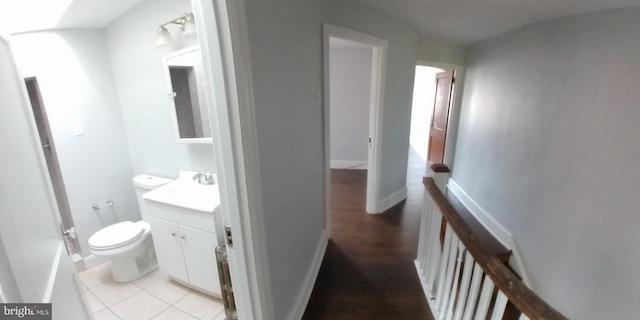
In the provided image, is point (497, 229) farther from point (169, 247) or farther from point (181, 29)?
Answer: point (181, 29)

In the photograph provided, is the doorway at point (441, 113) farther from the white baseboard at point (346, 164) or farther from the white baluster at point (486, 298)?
the white baluster at point (486, 298)

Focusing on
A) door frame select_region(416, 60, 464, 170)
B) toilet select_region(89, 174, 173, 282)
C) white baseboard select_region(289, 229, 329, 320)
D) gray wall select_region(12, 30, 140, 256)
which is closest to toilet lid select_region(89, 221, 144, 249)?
toilet select_region(89, 174, 173, 282)


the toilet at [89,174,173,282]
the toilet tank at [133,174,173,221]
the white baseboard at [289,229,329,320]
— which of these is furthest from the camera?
the toilet tank at [133,174,173,221]

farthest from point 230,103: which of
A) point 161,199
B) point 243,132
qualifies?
point 161,199

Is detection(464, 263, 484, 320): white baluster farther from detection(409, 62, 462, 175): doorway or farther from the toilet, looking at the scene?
detection(409, 62, 462, 175): doorway

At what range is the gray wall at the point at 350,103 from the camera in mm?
4422

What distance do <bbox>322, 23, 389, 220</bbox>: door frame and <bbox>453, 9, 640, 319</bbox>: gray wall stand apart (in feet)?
4.45

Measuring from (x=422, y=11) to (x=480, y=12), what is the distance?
48cm

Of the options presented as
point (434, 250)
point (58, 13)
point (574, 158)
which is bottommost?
point (434, 250)

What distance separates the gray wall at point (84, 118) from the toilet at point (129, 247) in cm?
36

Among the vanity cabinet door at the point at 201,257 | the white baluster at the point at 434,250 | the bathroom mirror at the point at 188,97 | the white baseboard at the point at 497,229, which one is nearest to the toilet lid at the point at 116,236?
the vanity cabinet door at the point at 201,257

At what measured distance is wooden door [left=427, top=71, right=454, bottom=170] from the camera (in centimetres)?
404

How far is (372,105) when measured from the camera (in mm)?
2586

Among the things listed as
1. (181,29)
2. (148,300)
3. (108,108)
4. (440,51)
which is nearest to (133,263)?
(148,300)
